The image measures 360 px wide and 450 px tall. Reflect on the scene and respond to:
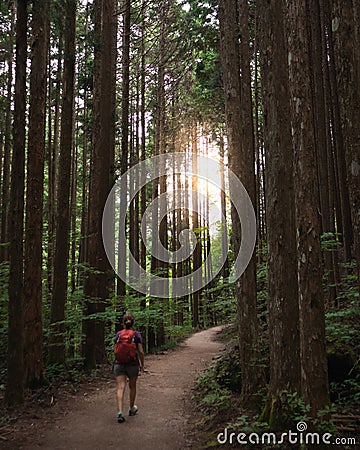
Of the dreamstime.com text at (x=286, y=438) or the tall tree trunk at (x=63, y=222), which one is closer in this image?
the dreamstime.com text at (x=286, y=438)

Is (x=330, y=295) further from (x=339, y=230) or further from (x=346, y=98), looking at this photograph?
(x=346, y=98)

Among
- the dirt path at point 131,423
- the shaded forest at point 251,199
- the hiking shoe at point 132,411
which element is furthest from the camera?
the hiking shoe at point 132,411

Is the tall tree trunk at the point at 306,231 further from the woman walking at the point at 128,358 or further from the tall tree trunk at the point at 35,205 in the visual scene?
the tall tree trunk at the point at 35,205

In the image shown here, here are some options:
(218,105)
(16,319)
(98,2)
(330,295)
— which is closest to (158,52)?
(218,105)

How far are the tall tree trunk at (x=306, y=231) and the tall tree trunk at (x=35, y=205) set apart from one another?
6128mm

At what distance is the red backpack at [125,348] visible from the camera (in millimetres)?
7441

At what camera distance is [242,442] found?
5.57 metres

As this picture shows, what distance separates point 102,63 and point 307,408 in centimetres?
1186

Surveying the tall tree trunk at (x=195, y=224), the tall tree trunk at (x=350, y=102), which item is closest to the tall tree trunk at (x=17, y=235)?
the tall tree trunk at (x=350, y=102)

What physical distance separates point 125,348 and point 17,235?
2.96 metres

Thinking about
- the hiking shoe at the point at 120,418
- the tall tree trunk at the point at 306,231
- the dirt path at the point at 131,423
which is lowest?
the dirt path at the point at 131,423

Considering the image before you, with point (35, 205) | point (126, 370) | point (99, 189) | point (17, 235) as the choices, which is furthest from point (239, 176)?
point (99, 189)

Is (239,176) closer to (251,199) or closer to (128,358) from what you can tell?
(251,199)

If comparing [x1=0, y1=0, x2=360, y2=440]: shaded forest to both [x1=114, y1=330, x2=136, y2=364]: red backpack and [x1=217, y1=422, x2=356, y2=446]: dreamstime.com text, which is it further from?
[x1=114, y1=330, x2=136, y2=364]: red backpack
